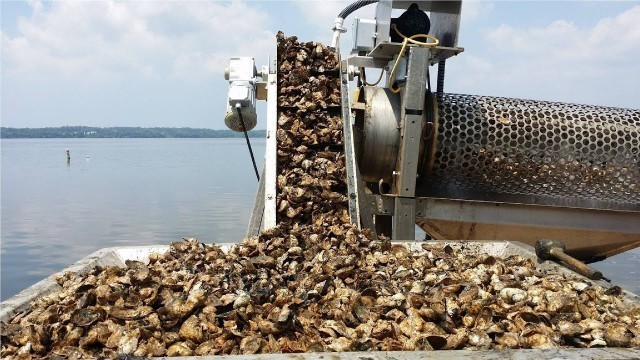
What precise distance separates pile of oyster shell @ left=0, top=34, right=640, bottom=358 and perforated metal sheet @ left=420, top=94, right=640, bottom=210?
1685 millimetres

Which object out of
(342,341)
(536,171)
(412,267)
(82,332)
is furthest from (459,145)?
(82,332)

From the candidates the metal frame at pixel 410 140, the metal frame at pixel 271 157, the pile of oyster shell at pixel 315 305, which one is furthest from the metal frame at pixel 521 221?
the pile of oyster shell at pixel 315 305

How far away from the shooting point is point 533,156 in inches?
188

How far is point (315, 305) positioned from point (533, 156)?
330 cm

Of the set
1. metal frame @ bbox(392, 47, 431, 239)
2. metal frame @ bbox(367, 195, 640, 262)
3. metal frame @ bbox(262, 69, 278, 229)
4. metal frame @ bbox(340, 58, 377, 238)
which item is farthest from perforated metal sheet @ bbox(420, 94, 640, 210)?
metal frame @ bbox(262, 69, 278, 229)

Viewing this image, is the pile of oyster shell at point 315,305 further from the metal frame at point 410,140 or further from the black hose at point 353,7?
the black hose at point 353,7

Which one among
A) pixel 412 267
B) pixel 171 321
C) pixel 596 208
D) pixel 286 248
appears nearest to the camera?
pixel 171 321

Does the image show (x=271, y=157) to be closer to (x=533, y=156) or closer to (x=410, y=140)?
(x=410, y=140)

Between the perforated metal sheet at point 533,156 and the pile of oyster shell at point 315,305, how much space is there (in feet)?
5.53

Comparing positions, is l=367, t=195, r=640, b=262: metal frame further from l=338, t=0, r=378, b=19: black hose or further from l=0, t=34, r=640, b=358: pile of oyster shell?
l=338, t=0, r=378, b=19: black hose

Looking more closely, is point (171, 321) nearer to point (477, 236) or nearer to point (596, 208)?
point (477, 236)

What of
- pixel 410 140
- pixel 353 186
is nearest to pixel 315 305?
pixel 353 186

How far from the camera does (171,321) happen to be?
2064mm

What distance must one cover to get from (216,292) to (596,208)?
13.3 feet
